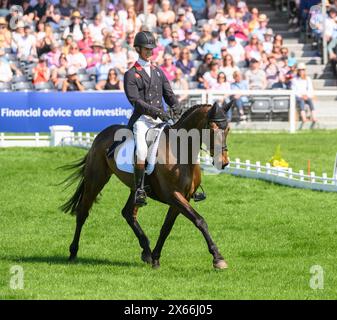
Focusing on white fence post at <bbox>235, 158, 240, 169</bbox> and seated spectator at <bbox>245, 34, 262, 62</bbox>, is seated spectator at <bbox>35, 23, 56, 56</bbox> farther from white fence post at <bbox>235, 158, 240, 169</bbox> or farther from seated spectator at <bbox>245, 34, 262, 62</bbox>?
white fence post at <bbox>235, 158, 240, 169</bbox>

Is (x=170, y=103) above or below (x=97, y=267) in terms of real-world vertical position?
above

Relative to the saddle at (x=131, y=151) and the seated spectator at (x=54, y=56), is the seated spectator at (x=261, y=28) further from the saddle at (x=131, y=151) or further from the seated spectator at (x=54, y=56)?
the saddle at (x=131, y=151)

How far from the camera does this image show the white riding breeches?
14.0 m

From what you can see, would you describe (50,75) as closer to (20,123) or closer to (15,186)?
(20,123)

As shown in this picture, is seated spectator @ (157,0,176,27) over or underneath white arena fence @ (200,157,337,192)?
over

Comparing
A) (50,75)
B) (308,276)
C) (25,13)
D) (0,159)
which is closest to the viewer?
(308,276)

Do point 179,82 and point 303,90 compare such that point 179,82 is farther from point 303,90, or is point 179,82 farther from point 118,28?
point 118,28

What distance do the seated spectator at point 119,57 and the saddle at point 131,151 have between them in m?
14.3

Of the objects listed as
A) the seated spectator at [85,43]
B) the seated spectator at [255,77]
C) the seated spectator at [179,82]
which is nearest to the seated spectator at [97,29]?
the seated spectator at [85,43]

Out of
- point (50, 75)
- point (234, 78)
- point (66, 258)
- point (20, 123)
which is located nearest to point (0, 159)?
point (20, 123)

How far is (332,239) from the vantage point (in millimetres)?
15773

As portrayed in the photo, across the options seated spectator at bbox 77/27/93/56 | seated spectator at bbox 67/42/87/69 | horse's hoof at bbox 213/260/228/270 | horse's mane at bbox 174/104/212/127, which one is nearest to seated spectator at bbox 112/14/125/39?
seated spectator at bbox 77/27/93/56

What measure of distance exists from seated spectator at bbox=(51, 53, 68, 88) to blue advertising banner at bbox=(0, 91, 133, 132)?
4.42ft

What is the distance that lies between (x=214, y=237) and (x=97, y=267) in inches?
106
